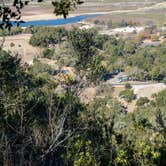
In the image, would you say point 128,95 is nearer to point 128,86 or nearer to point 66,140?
point 128,86

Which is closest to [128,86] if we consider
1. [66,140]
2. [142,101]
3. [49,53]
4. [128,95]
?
[128,95]

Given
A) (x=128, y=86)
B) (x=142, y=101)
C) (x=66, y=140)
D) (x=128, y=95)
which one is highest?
(x=66, y=140)

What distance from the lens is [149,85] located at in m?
60.2

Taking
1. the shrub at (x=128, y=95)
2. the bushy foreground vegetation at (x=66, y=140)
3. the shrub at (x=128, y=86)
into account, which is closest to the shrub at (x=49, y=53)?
the shrub at (x=128, y=86)

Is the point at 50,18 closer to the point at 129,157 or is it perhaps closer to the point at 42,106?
the point at 42,106

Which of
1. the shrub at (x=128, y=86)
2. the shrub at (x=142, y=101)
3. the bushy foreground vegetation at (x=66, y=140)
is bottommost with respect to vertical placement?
the shrub at (x=128, y=86)

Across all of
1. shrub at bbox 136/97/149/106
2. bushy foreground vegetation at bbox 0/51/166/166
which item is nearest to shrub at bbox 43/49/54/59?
shrub at bbox 136/97/149/106

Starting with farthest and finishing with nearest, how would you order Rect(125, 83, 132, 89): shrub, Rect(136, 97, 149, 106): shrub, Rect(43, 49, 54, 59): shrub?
→ 1. Rect(43, 49, 54, 59): shrub
2. Rect(125, 83, 132, 89): shrub
3. Rect(136, 97, 149, 106): shrub

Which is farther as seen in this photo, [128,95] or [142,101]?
[128,95]

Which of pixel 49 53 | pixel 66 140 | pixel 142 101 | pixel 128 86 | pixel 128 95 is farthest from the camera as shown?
pixel 49 53

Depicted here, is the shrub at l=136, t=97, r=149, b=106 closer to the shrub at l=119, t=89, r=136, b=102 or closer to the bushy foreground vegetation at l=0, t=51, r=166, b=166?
the shrub at l=119, t=89, r=136, b=102

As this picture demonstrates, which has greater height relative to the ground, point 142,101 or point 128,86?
point 142,101

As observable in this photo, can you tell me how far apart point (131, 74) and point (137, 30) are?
1920 inches

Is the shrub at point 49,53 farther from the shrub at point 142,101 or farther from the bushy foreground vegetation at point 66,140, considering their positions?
the bushy foreground vegetation at point 66,140
